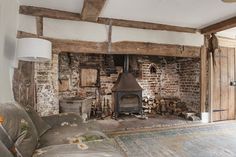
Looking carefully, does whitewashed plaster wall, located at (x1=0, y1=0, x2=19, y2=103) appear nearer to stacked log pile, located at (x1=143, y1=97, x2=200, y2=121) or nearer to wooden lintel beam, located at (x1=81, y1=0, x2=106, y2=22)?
wooden lintel beam, located at (x1=81, y1=0, x2=106, y2=22)

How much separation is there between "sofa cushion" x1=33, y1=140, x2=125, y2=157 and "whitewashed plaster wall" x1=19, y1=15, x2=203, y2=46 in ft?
7.76

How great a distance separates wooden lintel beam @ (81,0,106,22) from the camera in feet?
9.75

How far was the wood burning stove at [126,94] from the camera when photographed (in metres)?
5.01

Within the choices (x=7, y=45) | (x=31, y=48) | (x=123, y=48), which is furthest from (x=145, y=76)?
(x=7, y=45)

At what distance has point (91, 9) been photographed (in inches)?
129

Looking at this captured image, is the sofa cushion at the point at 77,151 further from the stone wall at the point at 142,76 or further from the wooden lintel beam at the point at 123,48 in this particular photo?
the stone wall at the point at 142,76

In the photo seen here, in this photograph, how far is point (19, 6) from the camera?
3328 mm

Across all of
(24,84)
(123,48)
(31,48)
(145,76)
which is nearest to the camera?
(31,48)

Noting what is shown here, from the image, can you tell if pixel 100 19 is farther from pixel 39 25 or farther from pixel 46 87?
pixel 46 87

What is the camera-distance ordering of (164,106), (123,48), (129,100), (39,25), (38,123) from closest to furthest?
(38,123)
(39,25)
(123,48)
(129,100)
(164,106)

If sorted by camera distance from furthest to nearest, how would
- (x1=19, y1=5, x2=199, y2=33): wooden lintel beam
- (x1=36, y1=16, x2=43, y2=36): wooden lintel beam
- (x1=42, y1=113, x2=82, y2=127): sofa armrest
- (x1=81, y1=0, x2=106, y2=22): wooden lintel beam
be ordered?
(x1=36, y1=16, x2=43, y2=36): wooden lintel beam < (x1=19, y1=5, x2=199, y2=33): wooden lintel beam < (x1=81, y1=0, x2=106, y2=22): wooden lintel beam < (x1=42, y1=113, x2=82, y2=127): sofa armrest

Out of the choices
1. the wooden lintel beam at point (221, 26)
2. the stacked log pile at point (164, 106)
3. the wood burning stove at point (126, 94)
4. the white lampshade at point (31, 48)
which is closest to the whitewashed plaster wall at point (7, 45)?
the white lampshade at point (31, 48)

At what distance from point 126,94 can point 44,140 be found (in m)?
3.22

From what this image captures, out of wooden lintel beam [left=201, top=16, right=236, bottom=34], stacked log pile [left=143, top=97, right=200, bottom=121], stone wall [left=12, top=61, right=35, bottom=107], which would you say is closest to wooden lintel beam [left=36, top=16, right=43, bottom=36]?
stone wall [left=12, top=61, right=35, bottom=107]
